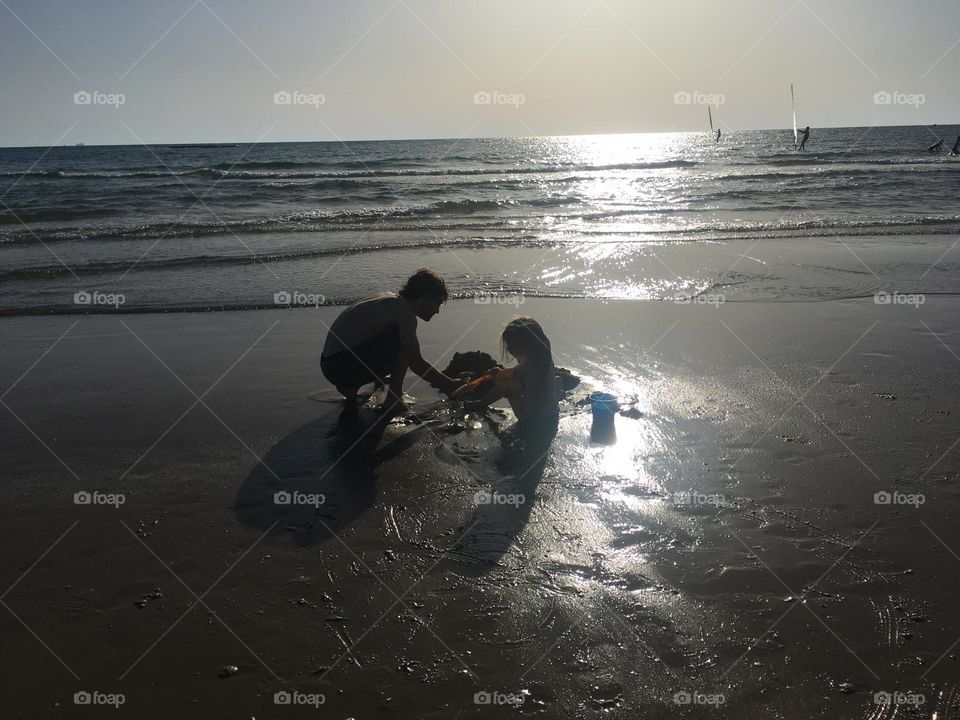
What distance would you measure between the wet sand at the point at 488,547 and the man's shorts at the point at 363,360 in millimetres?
A: 278

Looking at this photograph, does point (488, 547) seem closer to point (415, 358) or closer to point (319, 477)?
point (319, 477)

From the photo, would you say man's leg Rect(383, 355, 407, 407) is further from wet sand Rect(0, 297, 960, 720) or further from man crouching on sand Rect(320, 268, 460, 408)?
wet sand Rect(0, 297, 960, 720)

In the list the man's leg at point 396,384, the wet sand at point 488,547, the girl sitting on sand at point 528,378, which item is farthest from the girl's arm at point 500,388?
the man's leg at point 396,384

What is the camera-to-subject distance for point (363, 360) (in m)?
5.91

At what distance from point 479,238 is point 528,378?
33.5ft

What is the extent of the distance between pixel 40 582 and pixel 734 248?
12.5 meters

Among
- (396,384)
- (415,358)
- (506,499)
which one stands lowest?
(506,499)

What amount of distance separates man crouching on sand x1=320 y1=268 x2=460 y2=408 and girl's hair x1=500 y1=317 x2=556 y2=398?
0.71 meters

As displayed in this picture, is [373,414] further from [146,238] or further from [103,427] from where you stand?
[146,238]

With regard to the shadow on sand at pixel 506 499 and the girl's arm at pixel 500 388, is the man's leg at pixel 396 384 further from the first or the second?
the shadow on sand at pixel 506 499

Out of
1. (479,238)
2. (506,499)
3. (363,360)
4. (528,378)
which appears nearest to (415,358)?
(363,360)

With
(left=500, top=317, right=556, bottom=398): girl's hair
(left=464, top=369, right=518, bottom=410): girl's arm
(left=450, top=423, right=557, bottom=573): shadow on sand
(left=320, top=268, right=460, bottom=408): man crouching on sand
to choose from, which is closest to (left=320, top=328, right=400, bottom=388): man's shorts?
(left=320, top=268, right=460, bottom=408): man crouching on sand

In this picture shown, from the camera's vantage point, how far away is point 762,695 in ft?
9.05

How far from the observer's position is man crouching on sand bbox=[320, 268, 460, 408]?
19.1ft
